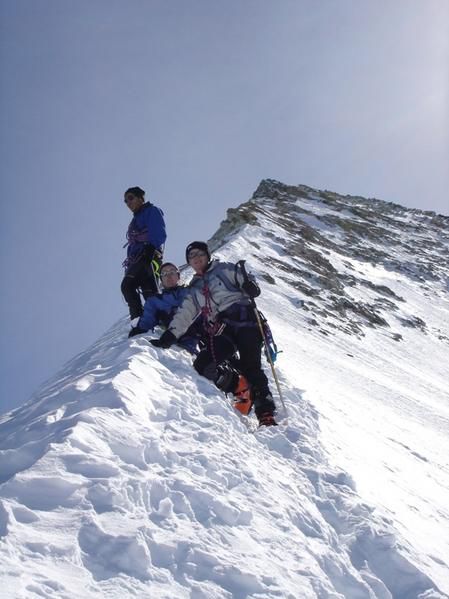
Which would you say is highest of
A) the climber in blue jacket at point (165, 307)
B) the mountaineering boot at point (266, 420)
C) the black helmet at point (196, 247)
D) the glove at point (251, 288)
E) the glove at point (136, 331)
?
the black helmet at point (196, 247)

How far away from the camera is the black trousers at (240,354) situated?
567 cm

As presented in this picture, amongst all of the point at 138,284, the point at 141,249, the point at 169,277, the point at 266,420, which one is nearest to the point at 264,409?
the point at 266,420

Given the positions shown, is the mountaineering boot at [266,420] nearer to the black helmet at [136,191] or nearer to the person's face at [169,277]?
the person's face at [169,277]

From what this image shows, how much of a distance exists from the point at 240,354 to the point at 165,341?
872mm

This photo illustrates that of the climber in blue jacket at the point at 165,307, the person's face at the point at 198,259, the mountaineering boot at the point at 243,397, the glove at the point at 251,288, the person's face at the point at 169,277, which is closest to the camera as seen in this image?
the mountaineering boot at the point at 243,397

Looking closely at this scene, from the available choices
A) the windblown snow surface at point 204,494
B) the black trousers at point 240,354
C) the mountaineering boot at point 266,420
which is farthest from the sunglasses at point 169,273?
the mountaineering boot at point 266,420

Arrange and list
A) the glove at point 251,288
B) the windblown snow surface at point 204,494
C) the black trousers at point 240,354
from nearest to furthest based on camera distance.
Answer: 1. the windblown snow surface at point 204,494
2. the black trousers at point 240,354
3. the glove at point 251,288

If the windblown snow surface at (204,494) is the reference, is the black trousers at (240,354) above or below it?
above

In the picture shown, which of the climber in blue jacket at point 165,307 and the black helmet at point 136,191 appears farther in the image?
the black helmet at point 136,191

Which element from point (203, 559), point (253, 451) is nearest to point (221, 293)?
point (253, 451)

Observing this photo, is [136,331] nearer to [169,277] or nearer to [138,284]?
[169,277]

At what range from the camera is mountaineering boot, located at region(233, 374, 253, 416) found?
5.55 m

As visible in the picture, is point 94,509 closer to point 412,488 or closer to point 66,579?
point 66,579

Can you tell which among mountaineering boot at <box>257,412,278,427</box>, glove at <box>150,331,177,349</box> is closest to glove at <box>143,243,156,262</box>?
glove at <box>150,331,177,349</box>
